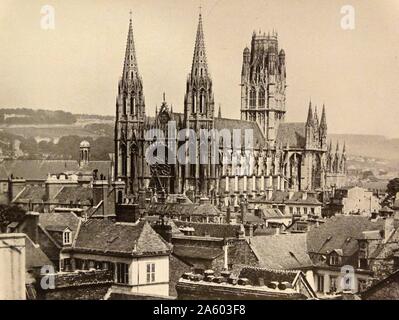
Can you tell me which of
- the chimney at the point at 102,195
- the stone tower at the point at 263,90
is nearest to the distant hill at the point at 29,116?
the chimney at the point at 102,195

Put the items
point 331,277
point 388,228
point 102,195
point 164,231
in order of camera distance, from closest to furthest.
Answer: point 164,231 → point 331,277 → point 388,228 → point 102,195

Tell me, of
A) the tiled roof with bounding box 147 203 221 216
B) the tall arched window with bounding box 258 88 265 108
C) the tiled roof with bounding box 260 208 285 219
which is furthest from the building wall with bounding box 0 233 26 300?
the tall arched window with bounding box 258 88 265 108

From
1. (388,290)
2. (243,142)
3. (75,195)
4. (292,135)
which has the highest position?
(292,135)

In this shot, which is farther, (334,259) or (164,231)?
(334,259)

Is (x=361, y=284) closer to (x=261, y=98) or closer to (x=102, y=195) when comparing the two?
(x=102, y=195)

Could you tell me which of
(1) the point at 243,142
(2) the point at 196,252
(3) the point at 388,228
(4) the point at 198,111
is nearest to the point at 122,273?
(2) the point at 196,252

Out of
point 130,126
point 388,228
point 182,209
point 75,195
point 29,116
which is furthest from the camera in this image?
point 130,126
